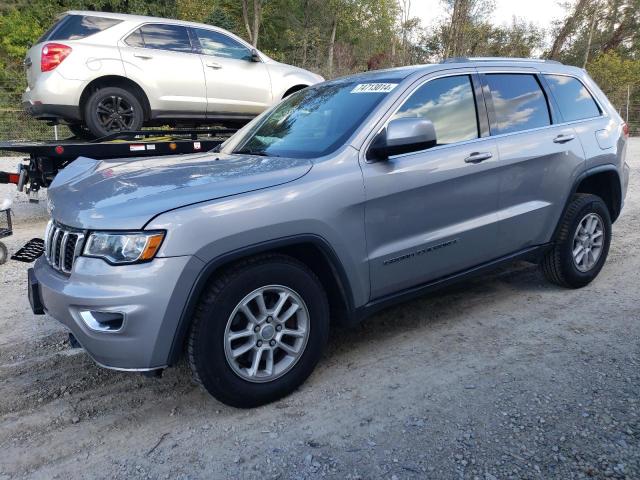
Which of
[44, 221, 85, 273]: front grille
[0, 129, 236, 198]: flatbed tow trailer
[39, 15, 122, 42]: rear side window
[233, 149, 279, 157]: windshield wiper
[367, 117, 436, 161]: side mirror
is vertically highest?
[39, 15, 122, 42]: rear side window

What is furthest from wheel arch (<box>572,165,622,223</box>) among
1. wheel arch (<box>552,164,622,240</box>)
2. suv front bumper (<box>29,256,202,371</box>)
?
suv front bumper (<box>29,256,202,371</box>)

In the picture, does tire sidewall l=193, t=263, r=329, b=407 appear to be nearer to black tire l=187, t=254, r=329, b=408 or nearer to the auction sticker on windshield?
black tire l=187, t=254, r=329, b=408

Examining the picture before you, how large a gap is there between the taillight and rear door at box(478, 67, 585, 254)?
4.96 m

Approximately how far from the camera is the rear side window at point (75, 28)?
6289mm

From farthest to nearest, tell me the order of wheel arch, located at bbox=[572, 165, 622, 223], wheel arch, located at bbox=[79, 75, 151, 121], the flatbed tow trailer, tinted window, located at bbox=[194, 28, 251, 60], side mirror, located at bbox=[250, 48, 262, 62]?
side mirror, located at bbox=[250, 48, 262, 62] < tinted window, located at bbox=[194, 28, 251, 60] < wheel arch, located at bbox=[79, 75, 151, 121] < the flatbed tow trailer < wheel arch, located at bbox=[572, 165, 622, 223]

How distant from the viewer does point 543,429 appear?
2543mm

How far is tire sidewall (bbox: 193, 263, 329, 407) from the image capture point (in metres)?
2.56

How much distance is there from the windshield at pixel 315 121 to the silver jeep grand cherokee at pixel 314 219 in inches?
0.6

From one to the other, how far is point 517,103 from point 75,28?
5.35 m

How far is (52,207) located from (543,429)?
2903mm

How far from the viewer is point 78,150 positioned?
18.1ft

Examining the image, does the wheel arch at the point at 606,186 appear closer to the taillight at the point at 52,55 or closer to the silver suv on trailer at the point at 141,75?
the silver suv on trailer at the point at 141,75

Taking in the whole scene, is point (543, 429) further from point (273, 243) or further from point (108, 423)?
point (108, 423)

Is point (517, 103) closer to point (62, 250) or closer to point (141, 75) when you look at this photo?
point (62, 250)
